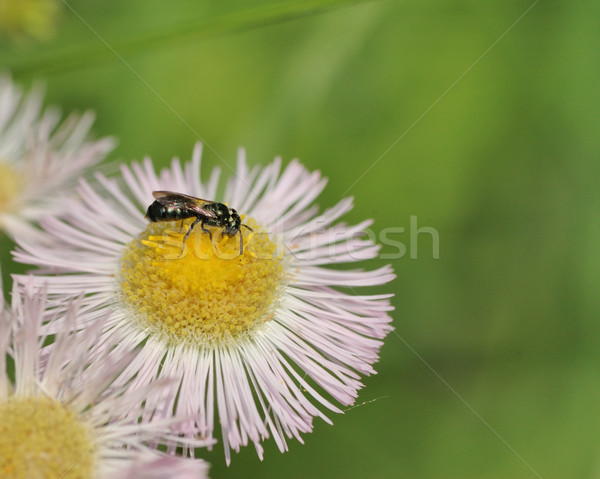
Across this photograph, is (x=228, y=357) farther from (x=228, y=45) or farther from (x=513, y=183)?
(x=228, y=45)

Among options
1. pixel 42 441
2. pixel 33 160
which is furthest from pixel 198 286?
pixel 33 160

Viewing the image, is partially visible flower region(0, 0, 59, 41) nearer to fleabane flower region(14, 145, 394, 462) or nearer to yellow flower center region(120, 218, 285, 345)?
fleabane flower region(14, 145, 394, 462)

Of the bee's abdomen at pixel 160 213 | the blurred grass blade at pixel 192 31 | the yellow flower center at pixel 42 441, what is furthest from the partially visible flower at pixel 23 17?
the yellow flower center at pixel 42 441

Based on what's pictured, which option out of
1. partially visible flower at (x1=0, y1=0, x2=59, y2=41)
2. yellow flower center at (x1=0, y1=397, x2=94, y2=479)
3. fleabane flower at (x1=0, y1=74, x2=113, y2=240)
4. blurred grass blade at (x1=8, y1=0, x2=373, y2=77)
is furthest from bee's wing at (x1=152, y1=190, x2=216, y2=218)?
partially visible flower at (x1=0, y1=0, x2=59, y2=41)

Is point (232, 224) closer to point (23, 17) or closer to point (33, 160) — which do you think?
point (33, 160)

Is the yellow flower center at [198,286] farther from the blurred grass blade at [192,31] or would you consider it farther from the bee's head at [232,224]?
the blurred grass blade at [192,31]

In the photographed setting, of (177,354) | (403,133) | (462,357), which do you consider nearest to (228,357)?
(177,354)
